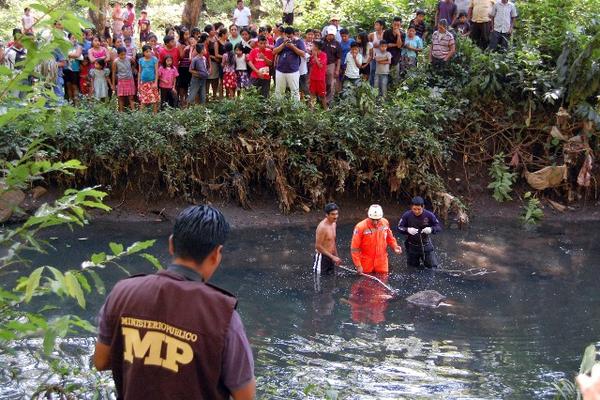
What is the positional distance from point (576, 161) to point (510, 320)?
7.57 m

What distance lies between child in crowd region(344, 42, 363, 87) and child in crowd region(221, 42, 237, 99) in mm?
2477

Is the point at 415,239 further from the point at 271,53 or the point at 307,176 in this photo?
the point at 271,53

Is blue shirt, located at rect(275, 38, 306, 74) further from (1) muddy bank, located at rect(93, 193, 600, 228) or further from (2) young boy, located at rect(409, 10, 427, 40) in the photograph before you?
(2) young boy, located at rect(409, 10, 427, 40)

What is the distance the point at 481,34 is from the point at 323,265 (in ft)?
29.0

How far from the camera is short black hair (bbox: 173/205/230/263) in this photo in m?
3.11

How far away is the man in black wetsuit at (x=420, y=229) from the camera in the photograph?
13000 millimetres

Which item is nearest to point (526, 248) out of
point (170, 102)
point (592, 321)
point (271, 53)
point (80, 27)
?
point (592, 321)

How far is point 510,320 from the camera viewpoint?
439 inches

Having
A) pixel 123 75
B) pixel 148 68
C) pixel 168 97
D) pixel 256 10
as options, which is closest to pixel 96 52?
pixel 123 75

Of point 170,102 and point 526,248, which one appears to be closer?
point 526,248

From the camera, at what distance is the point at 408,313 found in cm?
1136

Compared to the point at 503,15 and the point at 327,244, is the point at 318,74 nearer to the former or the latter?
the point at 503,15

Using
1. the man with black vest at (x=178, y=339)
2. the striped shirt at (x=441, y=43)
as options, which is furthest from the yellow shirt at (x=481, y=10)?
the man with black vest at (x=178, y=339)

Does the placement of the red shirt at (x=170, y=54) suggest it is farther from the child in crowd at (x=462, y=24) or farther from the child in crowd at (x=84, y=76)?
the child in crowd at (x=462, y=24)
